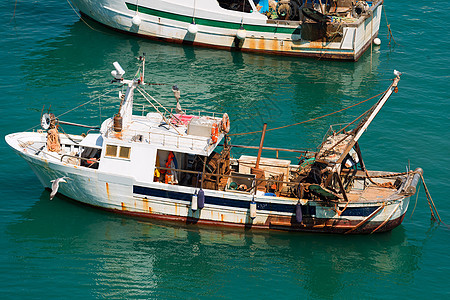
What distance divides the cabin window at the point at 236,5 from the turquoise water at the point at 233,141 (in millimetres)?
3314

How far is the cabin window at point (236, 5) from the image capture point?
44188mm

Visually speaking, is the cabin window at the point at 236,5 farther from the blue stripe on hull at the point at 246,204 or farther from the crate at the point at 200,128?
the blue stripe on hull at the point at 246,204

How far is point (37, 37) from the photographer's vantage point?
45.2 m

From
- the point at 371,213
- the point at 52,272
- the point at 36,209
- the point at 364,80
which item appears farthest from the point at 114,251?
the point at 364,80

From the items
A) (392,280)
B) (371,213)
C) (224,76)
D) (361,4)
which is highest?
(361,4)

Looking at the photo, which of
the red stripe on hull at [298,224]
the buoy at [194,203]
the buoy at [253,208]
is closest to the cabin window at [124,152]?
the red stripe on hull at [298,224]

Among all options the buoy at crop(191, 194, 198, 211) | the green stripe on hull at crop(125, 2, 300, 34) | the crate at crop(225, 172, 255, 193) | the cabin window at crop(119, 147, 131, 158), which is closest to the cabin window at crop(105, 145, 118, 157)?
the cabin window at crop(119, 147, 131, 158)

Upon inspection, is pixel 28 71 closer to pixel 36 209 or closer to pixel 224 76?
pixel 224 76

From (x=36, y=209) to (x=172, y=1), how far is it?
20.6 m

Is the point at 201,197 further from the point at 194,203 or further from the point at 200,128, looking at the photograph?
the point at 200,128

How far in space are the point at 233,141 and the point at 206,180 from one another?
23.2 ft

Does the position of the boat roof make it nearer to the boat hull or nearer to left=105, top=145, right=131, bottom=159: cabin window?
left=105, top=145, right=131, bottom=159: cabin window

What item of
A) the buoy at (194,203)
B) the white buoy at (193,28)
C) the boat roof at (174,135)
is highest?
the white buoy at (193,28)

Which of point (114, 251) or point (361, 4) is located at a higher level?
point (361, 4)
